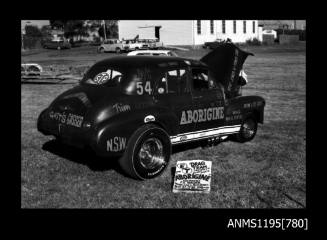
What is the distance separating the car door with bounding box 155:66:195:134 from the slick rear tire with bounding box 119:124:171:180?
52 cm

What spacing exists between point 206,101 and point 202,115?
286mm

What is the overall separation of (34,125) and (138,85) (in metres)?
4.91

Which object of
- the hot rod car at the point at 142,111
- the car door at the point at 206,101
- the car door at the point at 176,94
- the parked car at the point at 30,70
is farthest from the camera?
the parked car at the point at 30,70

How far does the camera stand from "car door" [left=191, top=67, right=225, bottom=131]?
25.2ft

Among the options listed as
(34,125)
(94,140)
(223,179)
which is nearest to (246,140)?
(223,179)

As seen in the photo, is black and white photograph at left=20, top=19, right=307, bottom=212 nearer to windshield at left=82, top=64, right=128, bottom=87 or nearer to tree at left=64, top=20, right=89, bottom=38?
windshield at left=82, top=64, right=128, bottom=87

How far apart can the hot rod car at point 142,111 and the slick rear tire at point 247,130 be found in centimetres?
43

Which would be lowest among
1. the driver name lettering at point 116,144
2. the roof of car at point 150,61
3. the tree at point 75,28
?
the driver name lettering at point 116,144

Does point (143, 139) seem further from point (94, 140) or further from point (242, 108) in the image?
point (242, 108)

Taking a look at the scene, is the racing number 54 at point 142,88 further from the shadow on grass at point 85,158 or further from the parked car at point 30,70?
the parked car at point 30,70

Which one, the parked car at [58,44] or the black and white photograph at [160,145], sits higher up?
the parked car at [58,44]

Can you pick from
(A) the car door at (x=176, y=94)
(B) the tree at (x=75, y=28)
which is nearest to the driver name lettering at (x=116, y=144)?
(A) the car door at (x=176, y=94)

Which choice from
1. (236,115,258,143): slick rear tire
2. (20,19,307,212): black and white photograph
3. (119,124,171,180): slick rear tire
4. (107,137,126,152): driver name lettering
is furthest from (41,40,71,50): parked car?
(107,137,126,152): driver name lettering

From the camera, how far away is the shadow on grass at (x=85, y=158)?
7.46m
